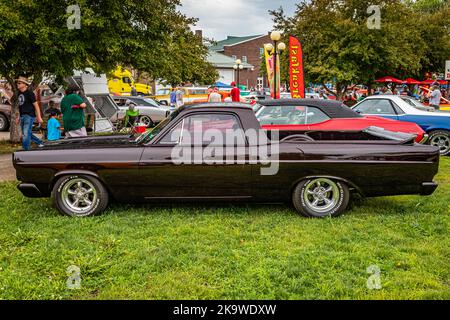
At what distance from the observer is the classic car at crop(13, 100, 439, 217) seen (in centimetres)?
527

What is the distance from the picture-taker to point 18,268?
3.90 m

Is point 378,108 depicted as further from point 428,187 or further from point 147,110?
point 147,110

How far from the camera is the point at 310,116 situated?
789cm

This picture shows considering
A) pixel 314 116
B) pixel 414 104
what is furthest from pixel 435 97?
pixel 314 116

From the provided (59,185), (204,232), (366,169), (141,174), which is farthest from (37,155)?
(366,169)

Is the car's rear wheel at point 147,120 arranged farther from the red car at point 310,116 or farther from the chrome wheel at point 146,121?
the red car at point 310,116

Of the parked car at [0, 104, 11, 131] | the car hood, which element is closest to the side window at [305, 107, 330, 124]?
the car hood

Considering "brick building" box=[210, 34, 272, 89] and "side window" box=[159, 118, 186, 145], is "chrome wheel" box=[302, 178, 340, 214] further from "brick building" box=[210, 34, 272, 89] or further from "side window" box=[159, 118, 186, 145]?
"brick building" box=[210, 34, 272, 89]

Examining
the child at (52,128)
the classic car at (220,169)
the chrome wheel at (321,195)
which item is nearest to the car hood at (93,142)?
the classic car at (220,169)

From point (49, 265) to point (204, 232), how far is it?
5.51ft

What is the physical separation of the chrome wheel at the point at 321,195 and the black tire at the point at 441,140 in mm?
5807

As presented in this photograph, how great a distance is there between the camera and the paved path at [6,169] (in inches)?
306
